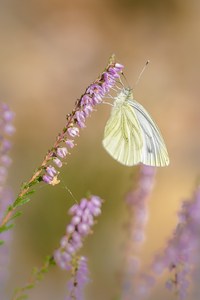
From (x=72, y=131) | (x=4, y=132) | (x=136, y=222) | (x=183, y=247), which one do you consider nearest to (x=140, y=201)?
(x=136, y=222)

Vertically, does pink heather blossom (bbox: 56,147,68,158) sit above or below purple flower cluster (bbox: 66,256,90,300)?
above

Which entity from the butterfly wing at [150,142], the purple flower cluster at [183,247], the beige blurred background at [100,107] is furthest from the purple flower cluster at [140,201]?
the beige blurred background at [100,107]

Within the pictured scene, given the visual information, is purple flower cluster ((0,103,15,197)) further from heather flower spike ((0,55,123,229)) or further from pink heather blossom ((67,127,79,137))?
pink heather blossom ((67,127,79,137))

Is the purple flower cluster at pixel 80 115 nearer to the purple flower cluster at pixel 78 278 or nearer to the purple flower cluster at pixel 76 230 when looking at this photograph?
the purple flower cluster at pixel 76 230

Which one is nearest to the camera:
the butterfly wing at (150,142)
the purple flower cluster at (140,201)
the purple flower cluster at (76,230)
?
the purple flower cluster at (76,230)

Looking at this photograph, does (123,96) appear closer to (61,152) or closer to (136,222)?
(136,222)

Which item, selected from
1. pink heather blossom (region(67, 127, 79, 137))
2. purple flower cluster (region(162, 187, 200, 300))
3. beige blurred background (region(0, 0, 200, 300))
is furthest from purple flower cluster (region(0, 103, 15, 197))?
beige blurred background (region(0, 0, 200, 300))
